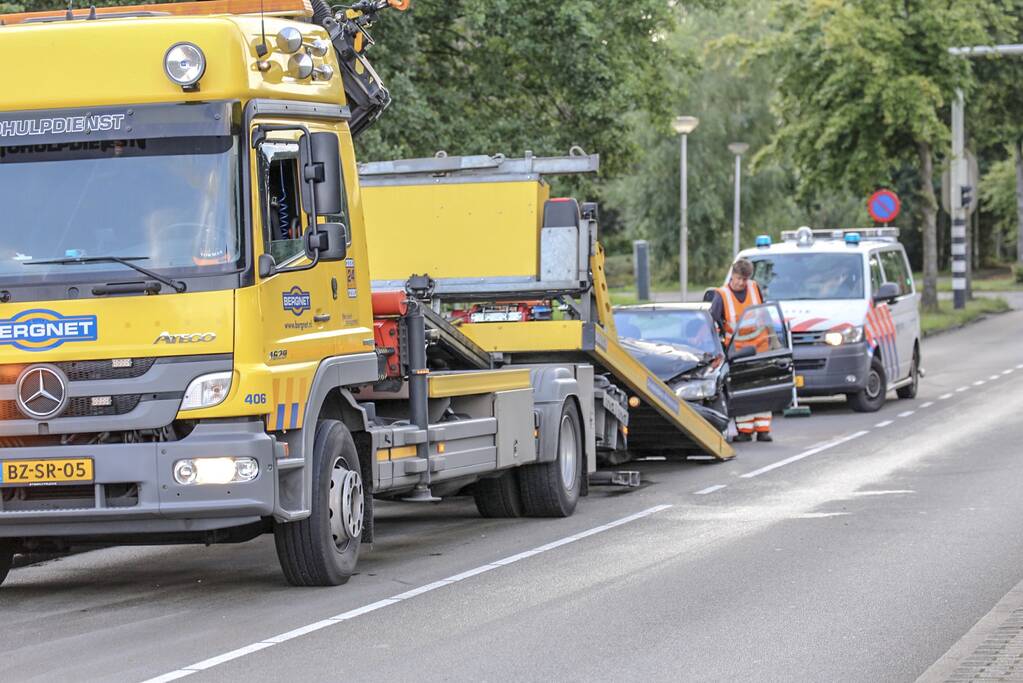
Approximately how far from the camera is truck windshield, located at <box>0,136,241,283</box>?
8.91 meters

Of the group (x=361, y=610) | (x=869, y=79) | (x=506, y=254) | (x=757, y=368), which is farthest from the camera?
(x=869, y=79)

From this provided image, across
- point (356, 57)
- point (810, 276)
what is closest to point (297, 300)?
point (356, 57)

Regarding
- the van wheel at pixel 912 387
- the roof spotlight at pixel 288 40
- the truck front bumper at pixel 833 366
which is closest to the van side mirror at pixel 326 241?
the roof spotlight at pixel 288 40

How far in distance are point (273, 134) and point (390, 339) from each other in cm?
210

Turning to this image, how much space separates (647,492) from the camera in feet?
47.3

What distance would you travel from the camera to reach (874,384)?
21812 mm

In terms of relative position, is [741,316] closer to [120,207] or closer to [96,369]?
[120,207]

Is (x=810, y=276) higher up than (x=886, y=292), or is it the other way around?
(x=810, y=276)

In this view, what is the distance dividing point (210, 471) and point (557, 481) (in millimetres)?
4500

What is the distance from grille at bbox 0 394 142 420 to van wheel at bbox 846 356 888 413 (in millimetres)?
14013

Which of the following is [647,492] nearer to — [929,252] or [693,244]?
[929,252]

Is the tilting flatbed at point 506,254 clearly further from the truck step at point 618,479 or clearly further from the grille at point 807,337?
the grille at point 807,337

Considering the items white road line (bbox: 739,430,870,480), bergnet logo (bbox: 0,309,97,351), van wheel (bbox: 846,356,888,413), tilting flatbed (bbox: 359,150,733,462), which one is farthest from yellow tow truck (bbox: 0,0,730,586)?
van wheel (bbox: 846,356,888,413)

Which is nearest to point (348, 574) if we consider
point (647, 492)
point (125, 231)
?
point (125, 231)
